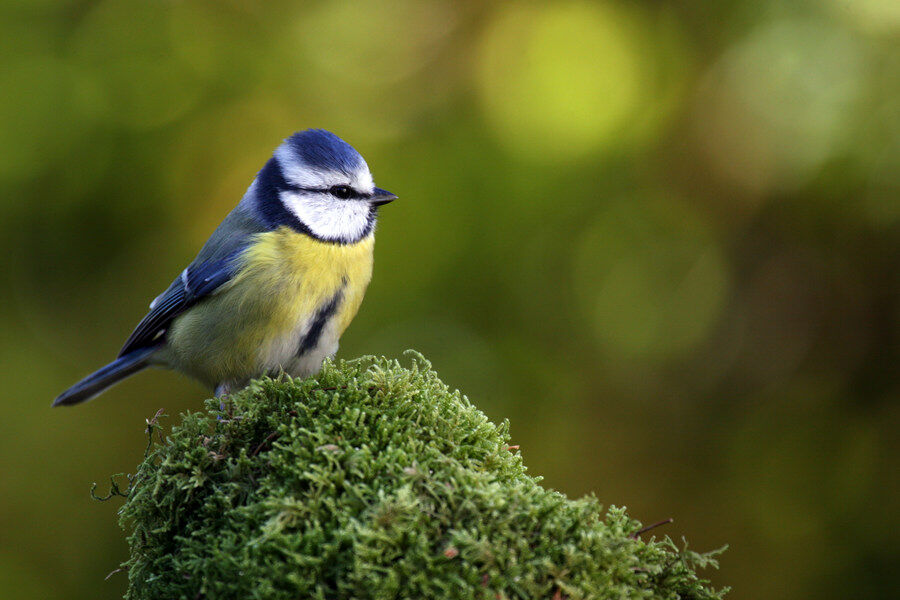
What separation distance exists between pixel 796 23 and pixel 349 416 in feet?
9.95

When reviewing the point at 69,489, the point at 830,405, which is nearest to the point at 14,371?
the point at 69,489

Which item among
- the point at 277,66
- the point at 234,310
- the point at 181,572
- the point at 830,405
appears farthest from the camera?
the point at 277,66

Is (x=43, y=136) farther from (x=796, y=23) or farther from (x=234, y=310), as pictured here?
(x=796, y=23)

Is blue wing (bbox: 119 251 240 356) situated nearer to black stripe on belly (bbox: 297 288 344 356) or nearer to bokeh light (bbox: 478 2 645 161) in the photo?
black stripe on belly (bbox: 297 288 344 356)

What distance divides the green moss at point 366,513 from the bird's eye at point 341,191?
95 centimetres

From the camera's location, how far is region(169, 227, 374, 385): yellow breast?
7.39ft

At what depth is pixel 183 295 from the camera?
244cm

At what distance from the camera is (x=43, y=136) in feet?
11.4

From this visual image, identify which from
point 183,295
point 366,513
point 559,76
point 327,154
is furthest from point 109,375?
point 559,76

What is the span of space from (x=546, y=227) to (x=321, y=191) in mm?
1406

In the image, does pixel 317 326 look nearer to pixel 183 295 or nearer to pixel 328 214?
pixel 328 214

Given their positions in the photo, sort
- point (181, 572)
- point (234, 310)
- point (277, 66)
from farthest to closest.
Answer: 1. point (277, 66)
2. point (234, 310)
3. point (181, 572)

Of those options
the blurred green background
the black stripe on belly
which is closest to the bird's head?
the black stripe on belly

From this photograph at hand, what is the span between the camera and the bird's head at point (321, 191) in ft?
7.85
